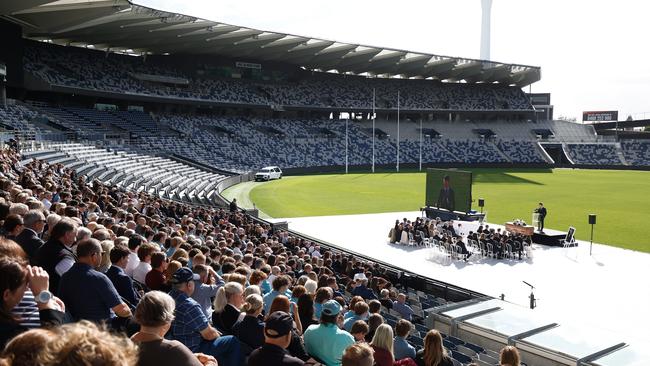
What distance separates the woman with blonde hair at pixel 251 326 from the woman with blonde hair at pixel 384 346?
1.10 m

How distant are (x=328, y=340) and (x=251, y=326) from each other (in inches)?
30.1

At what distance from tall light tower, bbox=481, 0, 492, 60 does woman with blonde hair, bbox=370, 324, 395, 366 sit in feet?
305

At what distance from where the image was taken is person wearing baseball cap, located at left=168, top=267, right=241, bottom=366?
4.74 m

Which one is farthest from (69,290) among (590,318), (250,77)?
(250,77)

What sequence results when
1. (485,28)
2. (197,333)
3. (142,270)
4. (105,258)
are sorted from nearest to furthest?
(197,333), (105,258), (142,270), (485,28)

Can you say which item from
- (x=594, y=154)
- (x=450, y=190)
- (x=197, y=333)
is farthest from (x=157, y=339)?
(x=594, y=154)

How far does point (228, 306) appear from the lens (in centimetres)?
560

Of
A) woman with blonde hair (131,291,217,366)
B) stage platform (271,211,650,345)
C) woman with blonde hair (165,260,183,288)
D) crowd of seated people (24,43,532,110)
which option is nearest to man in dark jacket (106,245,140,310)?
woman with blonde hair (165,260,183,288)

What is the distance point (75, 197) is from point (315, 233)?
50.2 ft

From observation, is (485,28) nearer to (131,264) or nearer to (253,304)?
(131,264)

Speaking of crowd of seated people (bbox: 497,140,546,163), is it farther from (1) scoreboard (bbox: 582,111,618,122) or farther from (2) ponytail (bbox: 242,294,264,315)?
(2) ponytail (bbox: 242,294,264,315)

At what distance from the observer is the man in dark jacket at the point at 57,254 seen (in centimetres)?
565

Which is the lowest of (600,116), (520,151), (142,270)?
(142,270)

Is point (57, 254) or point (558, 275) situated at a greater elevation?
point (57, 254)
